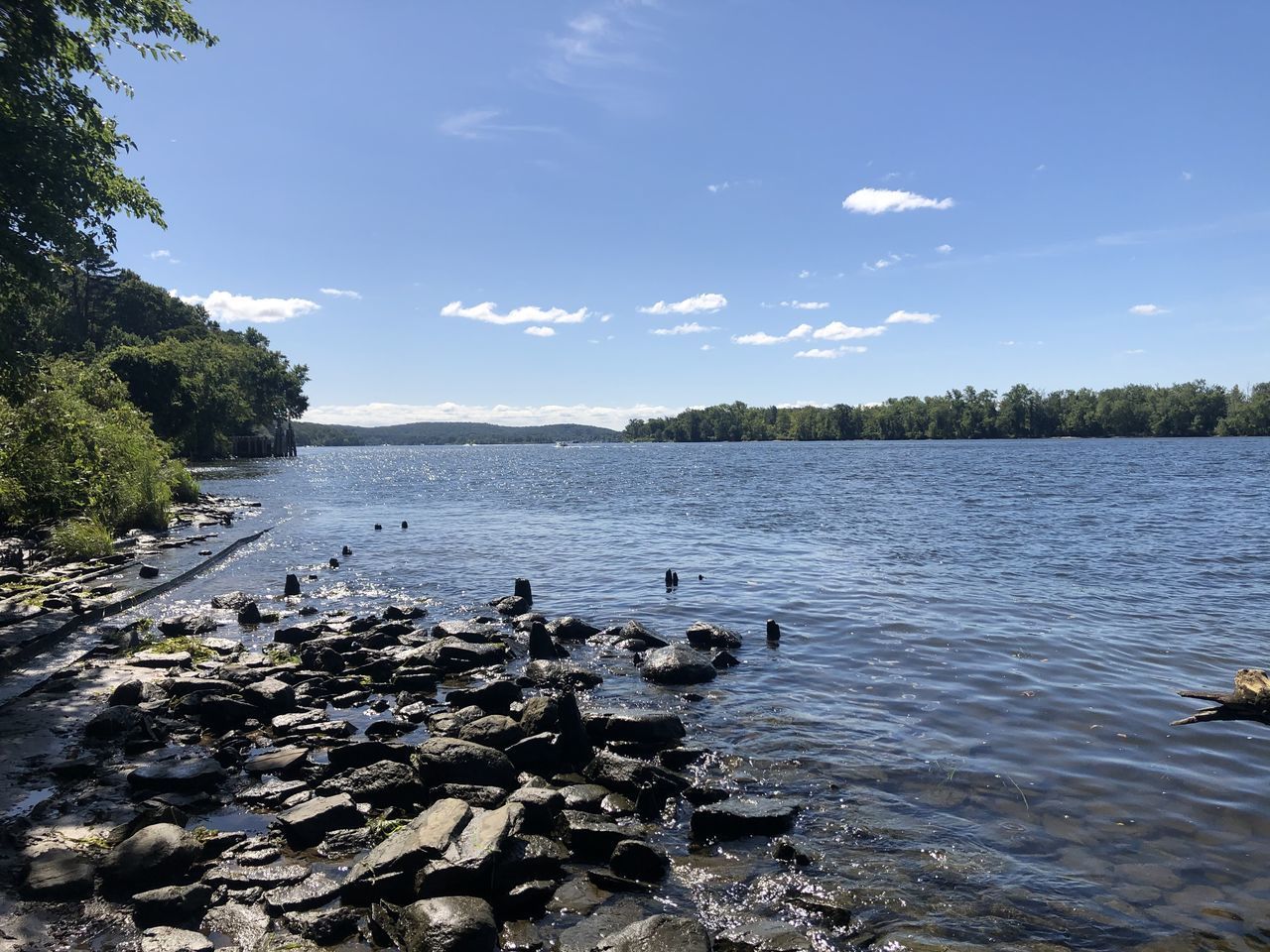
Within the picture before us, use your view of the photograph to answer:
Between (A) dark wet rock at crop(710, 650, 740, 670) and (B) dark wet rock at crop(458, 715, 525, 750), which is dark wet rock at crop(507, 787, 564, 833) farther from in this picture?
(A) dark wet rock at crop(710, 650, 740, 670)

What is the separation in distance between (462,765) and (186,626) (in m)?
12.1

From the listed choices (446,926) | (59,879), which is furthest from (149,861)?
(446,926)

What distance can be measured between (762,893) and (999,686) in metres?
9.15

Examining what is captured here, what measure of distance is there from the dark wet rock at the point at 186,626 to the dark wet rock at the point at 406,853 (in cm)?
1258

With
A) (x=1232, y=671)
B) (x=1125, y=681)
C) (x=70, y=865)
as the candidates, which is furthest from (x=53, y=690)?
(x=1232, y=671)

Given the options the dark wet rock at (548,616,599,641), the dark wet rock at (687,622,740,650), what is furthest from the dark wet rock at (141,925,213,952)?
the dark wet rock at (687,622,740,650)

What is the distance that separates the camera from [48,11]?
14.3 m

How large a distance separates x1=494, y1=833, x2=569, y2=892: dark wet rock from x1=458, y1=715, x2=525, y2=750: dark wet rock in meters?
2.59

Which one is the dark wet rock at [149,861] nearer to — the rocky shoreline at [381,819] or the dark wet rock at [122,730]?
the rocky shoreline at [381,819]

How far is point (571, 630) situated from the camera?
1931 cm

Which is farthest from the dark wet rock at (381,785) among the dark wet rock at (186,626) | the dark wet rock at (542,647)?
the dark wet rock at (186,626)

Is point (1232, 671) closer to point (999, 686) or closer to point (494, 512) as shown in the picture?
point (999, 686)

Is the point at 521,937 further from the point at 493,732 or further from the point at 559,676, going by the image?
the point at 559,676

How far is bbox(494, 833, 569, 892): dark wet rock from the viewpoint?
304 inches
